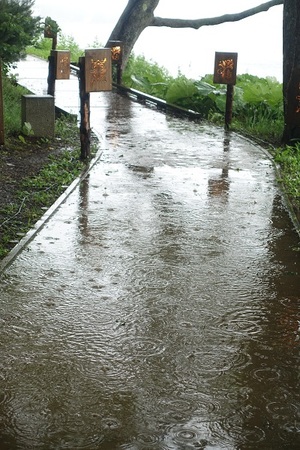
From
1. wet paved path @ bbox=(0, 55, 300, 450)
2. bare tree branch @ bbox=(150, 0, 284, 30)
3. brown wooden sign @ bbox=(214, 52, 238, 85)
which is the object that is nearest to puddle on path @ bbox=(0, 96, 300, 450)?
wet paved path @ bbox=(0, 55, 300, 450)

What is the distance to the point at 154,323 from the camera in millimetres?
5270

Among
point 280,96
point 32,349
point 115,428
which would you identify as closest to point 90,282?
point 32,349

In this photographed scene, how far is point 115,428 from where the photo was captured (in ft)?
12.8

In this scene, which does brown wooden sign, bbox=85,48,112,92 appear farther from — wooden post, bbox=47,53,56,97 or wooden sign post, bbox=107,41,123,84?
wooden sign post, bbox=107,41,123,84

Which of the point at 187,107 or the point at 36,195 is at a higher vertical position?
the point at 187,107

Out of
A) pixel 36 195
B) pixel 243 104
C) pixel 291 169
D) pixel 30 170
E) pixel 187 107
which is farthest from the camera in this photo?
pixel 187 107

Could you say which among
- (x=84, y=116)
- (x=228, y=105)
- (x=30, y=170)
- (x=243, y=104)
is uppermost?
(x=84, y=116)

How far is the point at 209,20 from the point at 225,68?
924cm

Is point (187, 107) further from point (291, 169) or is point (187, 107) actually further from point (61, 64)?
point (291, 169)

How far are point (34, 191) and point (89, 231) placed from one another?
1.76 m

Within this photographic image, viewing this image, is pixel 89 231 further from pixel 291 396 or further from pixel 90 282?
pixel 291 396

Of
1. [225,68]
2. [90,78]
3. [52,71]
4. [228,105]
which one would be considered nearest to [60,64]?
[52,71]

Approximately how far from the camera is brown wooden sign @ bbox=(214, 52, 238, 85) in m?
14.0

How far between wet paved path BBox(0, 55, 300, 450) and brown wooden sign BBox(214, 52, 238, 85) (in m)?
4.95
